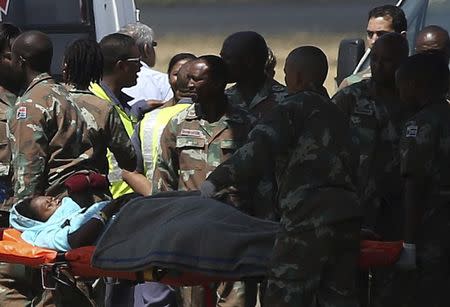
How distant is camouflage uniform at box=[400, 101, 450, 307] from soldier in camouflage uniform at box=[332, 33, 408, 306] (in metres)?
0.22

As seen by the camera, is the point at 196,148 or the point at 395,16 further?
the point at 395,16

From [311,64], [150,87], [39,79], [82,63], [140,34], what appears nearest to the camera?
[311,64]

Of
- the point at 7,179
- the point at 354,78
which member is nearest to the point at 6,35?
the point at 7,179

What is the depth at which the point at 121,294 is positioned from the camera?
8.92m

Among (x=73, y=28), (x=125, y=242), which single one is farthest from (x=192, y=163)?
(x=73, y=28)

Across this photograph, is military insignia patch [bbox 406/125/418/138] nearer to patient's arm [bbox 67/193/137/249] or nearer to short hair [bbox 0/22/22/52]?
patient's arm [bbox 67/193/137/249]

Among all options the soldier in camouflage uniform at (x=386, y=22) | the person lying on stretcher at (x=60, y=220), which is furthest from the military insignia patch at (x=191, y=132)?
the soldier in camouflage uniform at (x=386, y=22)

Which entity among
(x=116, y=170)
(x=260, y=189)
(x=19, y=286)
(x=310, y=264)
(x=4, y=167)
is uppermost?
(x=310, y=264)

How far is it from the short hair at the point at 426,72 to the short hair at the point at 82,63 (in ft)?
6.24

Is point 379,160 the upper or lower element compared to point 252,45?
lower

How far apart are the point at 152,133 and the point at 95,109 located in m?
0.79

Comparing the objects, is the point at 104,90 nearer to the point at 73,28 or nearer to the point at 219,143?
the point at 219,143

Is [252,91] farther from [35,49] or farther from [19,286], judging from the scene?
[19,286]

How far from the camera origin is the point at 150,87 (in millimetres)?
9875
